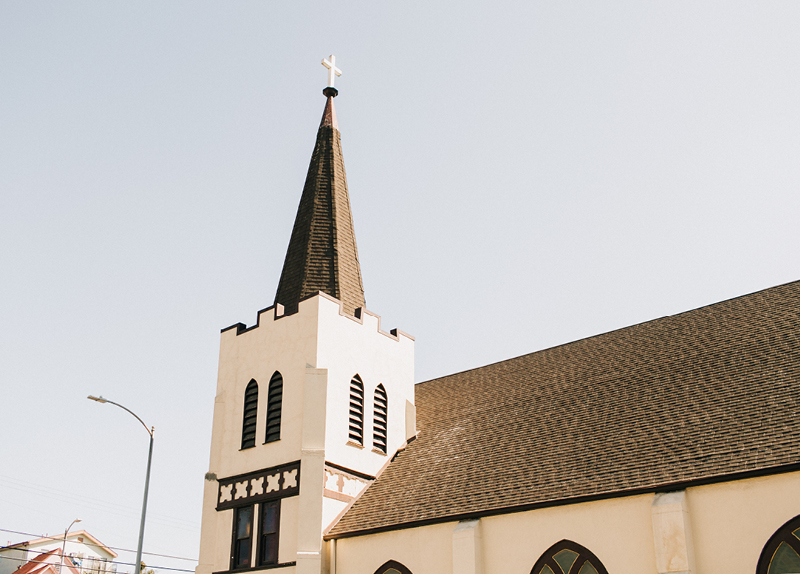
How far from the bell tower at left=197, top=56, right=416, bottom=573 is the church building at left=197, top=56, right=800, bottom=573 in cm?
6

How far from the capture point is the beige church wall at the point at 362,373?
21.8m

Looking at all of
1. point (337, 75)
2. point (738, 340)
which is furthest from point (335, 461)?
point (337, 75)

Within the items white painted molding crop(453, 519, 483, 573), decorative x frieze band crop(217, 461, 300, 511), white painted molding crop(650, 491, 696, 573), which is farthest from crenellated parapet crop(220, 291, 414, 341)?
white painted molding crop(650, 491, 696, 573)

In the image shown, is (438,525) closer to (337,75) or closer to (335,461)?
(335,461)

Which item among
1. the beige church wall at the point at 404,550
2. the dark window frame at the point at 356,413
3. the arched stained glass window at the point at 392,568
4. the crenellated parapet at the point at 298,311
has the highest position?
the crenellated parapet at the point at 298,311

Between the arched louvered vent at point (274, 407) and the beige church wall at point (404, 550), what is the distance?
380cm

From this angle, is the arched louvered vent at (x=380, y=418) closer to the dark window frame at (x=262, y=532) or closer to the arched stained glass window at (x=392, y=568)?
the dark window frame at (x=262, y=532)

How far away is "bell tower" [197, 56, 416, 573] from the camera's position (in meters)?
20.7

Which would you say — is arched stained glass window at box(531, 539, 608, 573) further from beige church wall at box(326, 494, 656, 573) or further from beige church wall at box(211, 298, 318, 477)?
beige church wall at box(211, 298, 318, 477)

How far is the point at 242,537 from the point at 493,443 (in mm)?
7334

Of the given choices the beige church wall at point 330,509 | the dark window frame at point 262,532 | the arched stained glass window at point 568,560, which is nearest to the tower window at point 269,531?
the dark window frame at point 262,532

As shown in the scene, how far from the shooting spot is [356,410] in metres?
22.7

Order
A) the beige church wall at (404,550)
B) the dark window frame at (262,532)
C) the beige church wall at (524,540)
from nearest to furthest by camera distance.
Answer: the beige church wall at (524,540) → the beige church wall at (404,550) → the dark window frame at (262,532)

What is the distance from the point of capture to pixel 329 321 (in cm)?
2295
